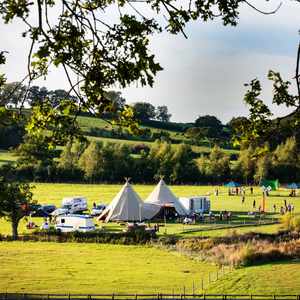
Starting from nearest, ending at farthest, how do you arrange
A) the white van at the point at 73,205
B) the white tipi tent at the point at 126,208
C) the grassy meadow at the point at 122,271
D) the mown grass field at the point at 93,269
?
the grassy meadow at the point at 122,271
the mown grass field at the point at 93,269
the white tipi tent at the point at 126,208
the white van at the point at 73,205

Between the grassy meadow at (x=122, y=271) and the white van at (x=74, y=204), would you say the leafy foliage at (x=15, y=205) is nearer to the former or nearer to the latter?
the grassy meadow at (x=122, y=271)

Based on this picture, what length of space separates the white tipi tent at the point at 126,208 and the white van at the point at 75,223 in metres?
3.89

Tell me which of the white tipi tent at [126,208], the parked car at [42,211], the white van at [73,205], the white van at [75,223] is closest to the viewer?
the white van at [75,223]

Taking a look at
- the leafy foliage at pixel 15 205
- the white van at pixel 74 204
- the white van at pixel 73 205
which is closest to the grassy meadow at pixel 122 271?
A: the leafy foliage at pixel 15 205

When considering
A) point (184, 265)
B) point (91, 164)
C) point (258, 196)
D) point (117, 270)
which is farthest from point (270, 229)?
point (91, 164)

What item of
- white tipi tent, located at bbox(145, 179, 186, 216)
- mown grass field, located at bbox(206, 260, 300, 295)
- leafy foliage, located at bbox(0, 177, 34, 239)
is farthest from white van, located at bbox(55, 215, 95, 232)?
mown grass field, located at bbox(206, 260, 300, 295)

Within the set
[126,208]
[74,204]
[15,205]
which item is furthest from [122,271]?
[74,204]

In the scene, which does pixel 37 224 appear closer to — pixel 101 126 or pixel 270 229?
pixel 270 229

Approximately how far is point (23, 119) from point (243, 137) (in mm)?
3634

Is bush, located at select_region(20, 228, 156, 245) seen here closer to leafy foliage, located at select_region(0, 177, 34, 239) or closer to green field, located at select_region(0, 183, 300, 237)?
leafy foliage, located at select_region(0, 177, 34, 239)

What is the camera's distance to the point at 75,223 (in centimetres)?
3916

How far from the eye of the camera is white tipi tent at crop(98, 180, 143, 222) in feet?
141

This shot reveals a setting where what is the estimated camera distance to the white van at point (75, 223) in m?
38.8

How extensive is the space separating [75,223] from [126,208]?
5.10 meters
